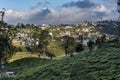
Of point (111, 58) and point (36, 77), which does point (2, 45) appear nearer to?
point (36, 77)

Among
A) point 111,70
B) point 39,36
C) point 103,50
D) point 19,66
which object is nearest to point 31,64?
point 19,66

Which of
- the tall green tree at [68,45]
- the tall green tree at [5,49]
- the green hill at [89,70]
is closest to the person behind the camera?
the green hill at [89,70]

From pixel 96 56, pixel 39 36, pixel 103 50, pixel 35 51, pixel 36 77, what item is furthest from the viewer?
pixel 35 51

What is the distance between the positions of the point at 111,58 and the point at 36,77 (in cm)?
2084

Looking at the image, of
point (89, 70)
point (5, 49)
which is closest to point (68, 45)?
point (5, 49)

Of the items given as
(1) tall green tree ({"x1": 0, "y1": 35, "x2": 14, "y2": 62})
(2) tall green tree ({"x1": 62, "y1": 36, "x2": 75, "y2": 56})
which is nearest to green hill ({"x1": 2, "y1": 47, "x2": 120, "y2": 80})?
(1) tall green tree ({"x1": 0, "y1": 35, "x2": 14, "y2": 62})

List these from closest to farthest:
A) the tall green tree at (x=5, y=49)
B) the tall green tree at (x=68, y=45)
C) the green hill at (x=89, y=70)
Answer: the green hill at (x=89, y=70)
the tall green tree at (x=5, y=49)
the tall green tree at (x=68, y=45)

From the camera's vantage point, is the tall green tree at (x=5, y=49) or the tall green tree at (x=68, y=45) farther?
the tall green tree at (x=68, y=45)

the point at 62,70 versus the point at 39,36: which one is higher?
the point at 39,36

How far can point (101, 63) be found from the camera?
91062 millimetres

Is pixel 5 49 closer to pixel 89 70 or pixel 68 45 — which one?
pixel 89 70

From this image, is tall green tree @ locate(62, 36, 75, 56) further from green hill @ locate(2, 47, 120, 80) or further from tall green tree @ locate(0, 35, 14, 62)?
tall green tree @ locate(0, 35, 14, 62)

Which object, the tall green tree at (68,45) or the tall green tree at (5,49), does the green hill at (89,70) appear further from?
the tall green tree at (68,45)

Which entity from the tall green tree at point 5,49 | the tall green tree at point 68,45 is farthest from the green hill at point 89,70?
the tall green tree at point 68,45
